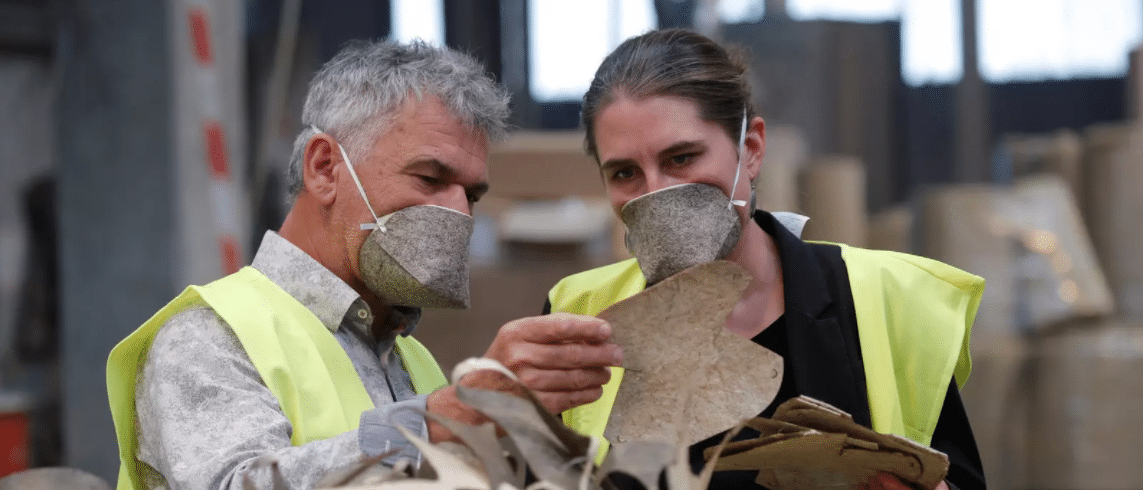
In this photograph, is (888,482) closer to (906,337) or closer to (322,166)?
(906,337)

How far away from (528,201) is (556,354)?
13.3ft

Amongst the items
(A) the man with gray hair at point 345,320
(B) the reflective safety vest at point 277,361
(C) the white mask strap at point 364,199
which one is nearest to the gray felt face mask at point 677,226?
(A) the man with gray hair at point 345,320

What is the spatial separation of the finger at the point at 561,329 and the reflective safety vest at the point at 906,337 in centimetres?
60

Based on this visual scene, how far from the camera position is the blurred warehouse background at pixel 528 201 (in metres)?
4.20

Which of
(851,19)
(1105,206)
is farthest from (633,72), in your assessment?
(851,19)

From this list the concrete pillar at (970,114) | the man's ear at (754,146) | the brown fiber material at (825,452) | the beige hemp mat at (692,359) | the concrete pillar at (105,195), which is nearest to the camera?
the brown fiber material at (825,452)

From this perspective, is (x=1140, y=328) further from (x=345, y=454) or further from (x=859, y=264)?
(x=345, y=454)

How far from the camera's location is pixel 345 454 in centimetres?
180

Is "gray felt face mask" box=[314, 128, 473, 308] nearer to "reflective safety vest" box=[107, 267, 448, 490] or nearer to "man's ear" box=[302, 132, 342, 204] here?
"man's ear" box=[302, 132, 342, 204]

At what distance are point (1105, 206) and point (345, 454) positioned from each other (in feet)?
18.5

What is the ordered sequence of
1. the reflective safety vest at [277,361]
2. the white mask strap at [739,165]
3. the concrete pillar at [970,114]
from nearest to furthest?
the reflective safety vest at [277,361]
the white mask strap at [739,165]
the concrete pillar at [970,114]

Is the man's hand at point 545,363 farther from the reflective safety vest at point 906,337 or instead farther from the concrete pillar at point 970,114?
the concrete pillar at point 970,114

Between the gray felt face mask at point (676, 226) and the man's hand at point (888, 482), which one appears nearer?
the man's hand at point (888, 482)

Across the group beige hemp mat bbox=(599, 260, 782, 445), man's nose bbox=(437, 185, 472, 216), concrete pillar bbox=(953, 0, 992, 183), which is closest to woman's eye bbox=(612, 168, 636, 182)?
man's nose bbox=(437, 185, 472, 216)
